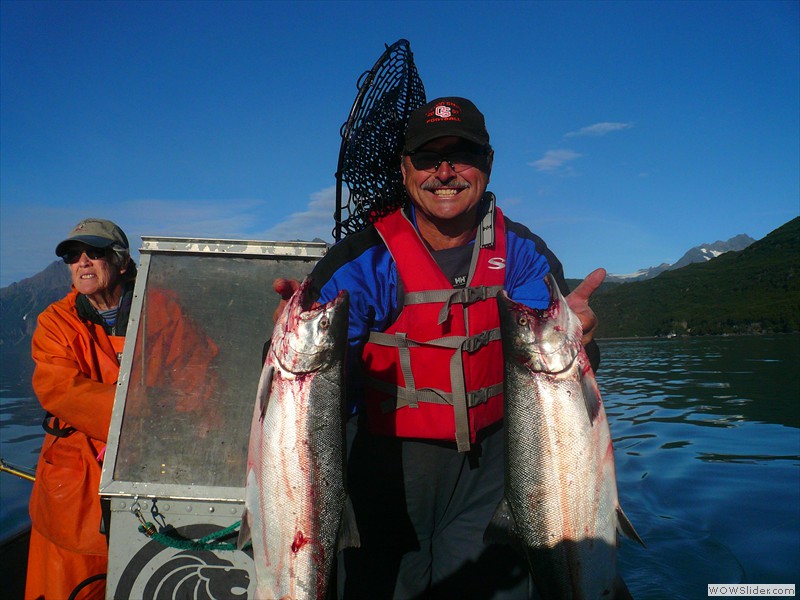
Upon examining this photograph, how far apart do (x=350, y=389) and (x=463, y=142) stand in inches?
66.8

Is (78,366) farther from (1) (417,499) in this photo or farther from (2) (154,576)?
(1) (417,499)

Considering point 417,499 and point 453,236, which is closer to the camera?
point 417,499

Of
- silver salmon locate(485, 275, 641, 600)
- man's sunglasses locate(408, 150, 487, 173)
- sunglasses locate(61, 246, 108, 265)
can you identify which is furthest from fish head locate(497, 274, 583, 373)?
sunglasses locate(61, 246, 108, 265)

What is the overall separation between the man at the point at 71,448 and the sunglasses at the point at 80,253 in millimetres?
408

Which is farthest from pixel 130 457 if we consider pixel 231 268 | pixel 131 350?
pixel 231 268

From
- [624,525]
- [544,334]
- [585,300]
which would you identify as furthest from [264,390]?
[624,525]

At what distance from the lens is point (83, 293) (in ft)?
14.1

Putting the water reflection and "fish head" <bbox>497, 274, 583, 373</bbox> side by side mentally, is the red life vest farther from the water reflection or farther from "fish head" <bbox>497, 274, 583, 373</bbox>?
the water reflection

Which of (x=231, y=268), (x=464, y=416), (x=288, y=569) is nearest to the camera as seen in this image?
(x=288, y=569)

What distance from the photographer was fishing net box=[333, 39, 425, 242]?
472 cm

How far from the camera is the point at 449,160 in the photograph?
3326 millimetres

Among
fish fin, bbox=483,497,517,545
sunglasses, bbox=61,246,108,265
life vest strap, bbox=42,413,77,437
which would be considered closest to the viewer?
fish fin, bbox=483,497,517,545

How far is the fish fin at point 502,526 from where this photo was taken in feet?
9.20

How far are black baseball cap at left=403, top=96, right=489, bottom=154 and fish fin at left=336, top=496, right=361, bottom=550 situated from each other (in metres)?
2.14
